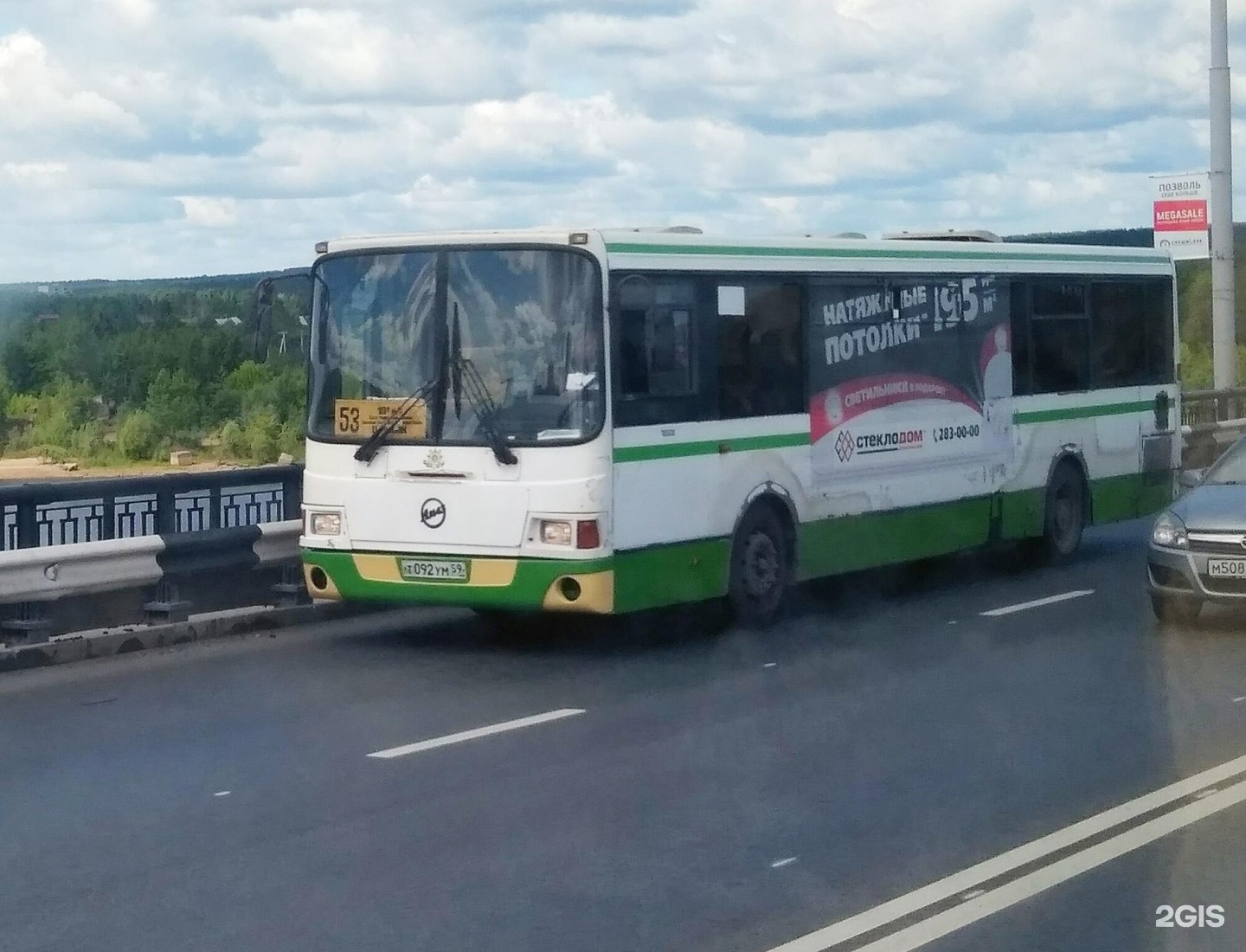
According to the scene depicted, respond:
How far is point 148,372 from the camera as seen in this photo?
18.7 metres

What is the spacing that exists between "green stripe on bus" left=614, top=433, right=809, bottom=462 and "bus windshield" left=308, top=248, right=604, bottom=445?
0.36m

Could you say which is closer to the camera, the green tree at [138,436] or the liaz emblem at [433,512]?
the liaz emblem at [433,512]

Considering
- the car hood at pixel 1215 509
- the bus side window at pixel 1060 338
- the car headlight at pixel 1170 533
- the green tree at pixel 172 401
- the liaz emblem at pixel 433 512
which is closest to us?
the liaz emblem at pixel 433 512

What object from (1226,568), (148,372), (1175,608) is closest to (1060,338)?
(1175,608)

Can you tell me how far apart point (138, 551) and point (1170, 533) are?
6626 mm

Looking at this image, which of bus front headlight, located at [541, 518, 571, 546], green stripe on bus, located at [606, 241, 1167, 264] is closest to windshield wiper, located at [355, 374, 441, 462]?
bus front headlight, located at [541, 518, 571, 546]

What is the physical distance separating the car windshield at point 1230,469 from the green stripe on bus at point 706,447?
9.04 ft

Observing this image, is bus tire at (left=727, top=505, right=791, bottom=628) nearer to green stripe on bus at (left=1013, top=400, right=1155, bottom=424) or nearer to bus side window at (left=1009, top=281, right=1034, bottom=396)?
green stripe on bus at (left=1013, top=400, right=1155, bottom=424)

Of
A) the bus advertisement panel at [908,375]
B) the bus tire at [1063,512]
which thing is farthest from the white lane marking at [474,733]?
the bus tire at [1063,512]

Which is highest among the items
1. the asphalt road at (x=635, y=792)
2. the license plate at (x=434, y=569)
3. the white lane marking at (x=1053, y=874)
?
the license plate at (x=434, y=569)

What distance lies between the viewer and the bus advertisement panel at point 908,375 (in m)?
14.1

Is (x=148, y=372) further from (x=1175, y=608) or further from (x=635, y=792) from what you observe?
(x=635, y=792)

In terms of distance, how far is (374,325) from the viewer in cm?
1252

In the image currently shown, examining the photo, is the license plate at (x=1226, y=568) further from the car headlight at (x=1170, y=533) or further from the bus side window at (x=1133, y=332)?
the bus side window at (x=1133, y=332)
